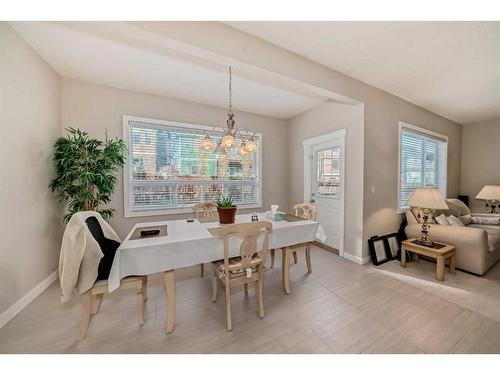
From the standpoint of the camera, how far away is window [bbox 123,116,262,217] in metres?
3.09

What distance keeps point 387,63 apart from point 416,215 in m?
2.41

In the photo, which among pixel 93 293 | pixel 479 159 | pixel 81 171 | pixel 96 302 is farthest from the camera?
pixel 479 159

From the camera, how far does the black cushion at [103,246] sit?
162 cm

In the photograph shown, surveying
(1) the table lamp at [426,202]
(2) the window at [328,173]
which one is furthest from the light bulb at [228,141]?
(1) the table lamp at [426,202]

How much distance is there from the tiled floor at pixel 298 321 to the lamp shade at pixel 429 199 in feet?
3.05

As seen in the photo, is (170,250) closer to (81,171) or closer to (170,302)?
(170,302)

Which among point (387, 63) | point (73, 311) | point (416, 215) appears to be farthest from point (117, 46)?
point (416, 215)

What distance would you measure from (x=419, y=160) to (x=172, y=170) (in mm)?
4687

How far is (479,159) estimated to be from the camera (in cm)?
451

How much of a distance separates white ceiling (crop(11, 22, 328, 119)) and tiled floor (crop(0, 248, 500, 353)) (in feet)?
7.91

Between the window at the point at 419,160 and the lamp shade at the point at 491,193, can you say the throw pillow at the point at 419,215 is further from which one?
the lamp shade at the point at 491,193

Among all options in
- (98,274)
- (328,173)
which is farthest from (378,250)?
(98,274)

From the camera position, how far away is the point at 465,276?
8.34 ft

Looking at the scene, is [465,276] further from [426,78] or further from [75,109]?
[75,109]
